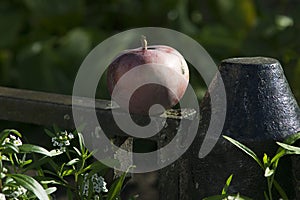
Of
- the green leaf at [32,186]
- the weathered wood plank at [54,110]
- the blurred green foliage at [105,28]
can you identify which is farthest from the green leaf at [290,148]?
the blurred green foliage at [105,28]

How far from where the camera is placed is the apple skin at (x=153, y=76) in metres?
1.57

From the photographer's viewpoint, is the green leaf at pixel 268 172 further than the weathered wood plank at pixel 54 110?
No

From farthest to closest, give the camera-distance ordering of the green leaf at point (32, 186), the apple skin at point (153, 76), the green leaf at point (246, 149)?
the apple skin at point (153, 76)
the green leaf at point (246, 149)
the green leaf at point (32, 186)

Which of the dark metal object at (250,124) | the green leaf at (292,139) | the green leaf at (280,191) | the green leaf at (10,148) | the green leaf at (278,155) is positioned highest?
the green leaf at (10,148)

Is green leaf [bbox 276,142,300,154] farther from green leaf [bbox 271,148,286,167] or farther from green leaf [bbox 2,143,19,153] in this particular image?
green leaf [bbox 2,143,19,153]

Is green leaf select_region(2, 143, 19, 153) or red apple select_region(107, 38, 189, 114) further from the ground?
red apple select_region(107, 38, 189, 114)

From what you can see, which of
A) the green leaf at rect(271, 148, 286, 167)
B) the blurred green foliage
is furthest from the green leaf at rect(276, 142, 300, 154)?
the blurred green foliage

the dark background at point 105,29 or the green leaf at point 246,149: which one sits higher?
the dark background at point 105,29

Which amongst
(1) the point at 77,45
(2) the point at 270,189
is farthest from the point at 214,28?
(2) the point at 270,189

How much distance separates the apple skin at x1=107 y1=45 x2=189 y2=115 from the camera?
1572 mm

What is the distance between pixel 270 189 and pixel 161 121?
0.96 feet

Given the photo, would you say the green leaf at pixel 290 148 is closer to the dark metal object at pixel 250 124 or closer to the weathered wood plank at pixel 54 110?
the dark metal object at pixel 250 124

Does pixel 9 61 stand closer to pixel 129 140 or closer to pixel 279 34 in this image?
pixel 279 34

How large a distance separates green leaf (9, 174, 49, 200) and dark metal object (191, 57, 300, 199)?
37 cm
